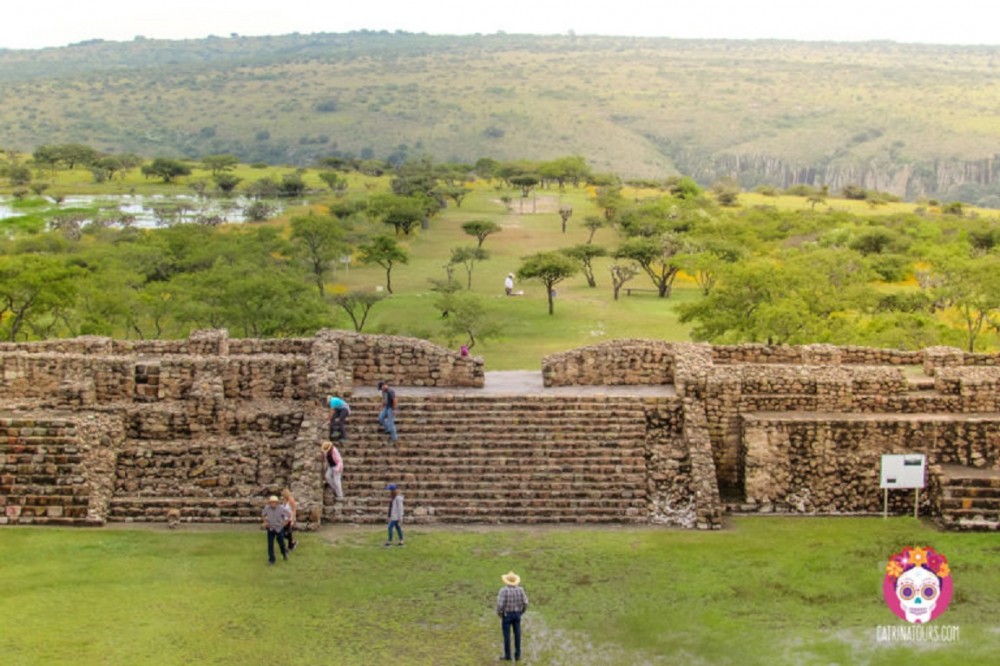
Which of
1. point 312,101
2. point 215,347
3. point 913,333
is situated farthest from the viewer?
point 312,101

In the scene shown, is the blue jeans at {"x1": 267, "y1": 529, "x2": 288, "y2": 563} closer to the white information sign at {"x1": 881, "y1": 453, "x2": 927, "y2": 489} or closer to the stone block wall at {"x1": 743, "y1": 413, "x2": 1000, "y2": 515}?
the stone block wall at {"x1": 743, "y1": 413, "x2": 1000, "y2": 515}

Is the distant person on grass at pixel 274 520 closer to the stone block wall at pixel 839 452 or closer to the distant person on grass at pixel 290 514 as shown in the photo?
the distant person on grass at pixel 290 514

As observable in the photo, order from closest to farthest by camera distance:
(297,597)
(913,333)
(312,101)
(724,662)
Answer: (724,662) < (297,597) < (913,333) < (312,101)

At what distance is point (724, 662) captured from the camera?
14.1 metres

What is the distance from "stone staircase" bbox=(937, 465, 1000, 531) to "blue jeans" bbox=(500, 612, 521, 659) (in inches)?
292

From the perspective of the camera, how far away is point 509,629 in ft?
46.2

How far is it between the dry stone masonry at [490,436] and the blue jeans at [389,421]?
0.18 meters

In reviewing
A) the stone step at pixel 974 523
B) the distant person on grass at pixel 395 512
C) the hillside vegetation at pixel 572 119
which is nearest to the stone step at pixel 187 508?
the distant person on grass at pixel 395 512

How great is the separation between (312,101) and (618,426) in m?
121

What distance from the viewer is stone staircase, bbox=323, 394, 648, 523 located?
62.1 feet

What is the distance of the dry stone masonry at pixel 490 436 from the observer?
1881cm

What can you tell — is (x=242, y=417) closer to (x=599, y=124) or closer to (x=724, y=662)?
(x=724, y=662)

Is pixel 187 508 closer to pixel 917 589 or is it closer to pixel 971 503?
pixel 917 589

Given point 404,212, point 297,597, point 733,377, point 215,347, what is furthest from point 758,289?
point 404,212
